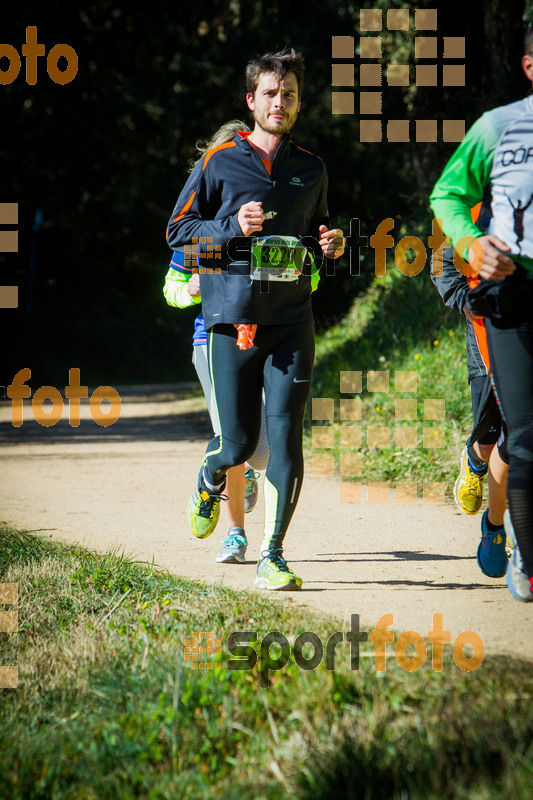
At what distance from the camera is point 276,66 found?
169 inches

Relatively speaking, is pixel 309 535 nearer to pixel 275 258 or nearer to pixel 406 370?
pixel 275 258

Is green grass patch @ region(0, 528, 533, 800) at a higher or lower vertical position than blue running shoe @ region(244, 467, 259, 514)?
lower

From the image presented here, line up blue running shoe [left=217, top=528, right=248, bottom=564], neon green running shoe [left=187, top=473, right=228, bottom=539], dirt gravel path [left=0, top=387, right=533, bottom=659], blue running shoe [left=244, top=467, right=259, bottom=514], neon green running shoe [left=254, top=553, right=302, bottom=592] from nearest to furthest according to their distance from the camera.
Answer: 1. dirt gravel path [left=0, top=387, right=533, bottom=659]
2. neon green running shoe [left=254, top=553, right=302, bottom=592]
3. neon green running shoe [left=187, top=473, right=228, bottom=539]
4. blue running shoe [left=217, top=528, right=248, bottom=564]
5. blue running shoe [left=244, top=467, right=259, bottom=514]

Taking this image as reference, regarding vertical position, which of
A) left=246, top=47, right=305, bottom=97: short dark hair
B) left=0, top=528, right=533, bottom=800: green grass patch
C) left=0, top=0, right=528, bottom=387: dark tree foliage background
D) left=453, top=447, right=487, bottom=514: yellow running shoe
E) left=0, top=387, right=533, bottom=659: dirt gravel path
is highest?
left=0, top=0, right=528, bottom=387: dark tree foliage background

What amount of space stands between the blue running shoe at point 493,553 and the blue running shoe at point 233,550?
1.31m

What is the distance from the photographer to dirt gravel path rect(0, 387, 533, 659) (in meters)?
3.87

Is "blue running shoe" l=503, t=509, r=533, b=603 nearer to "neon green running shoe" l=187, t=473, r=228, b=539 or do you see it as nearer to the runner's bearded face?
"neon green running shoe" l=187, t=473, r=228, b=539

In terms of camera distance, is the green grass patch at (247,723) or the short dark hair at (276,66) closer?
the green grass patch at (247,723)

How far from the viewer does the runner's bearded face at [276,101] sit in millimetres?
4301

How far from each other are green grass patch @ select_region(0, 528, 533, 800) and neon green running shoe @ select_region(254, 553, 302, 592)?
16.0 inches

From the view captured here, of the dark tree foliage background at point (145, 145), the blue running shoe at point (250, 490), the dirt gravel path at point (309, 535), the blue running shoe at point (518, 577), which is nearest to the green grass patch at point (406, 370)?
the dirt gravel path at point (309, 535)

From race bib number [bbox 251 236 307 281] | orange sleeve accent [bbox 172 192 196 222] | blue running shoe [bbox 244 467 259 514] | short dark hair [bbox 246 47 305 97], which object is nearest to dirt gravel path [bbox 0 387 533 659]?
blue running shoe [bbox 244 467 259 514]

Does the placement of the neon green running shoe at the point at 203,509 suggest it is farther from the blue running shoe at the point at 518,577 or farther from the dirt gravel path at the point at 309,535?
the blue running shoe at the point at 518,577

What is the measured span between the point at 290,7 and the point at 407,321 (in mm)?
11678
